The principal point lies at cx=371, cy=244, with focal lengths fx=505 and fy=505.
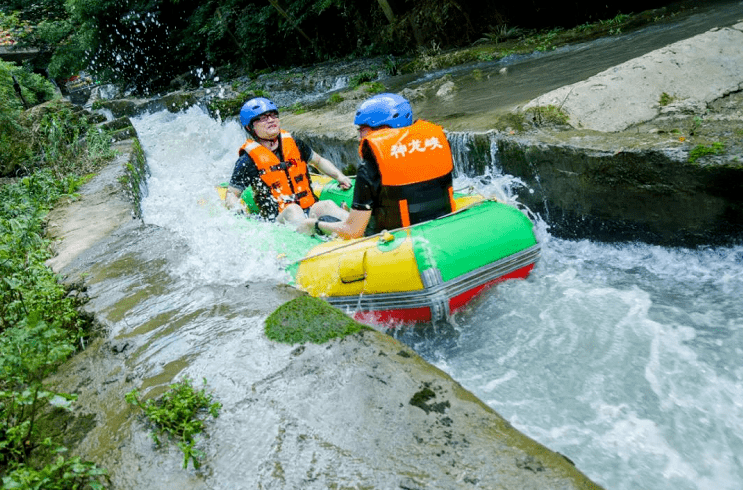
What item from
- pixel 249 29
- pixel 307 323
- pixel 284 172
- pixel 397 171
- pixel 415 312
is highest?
pixel 249 29

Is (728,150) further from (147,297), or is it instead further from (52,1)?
(52,1)

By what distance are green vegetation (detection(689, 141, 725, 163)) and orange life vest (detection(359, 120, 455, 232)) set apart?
190 centimetres

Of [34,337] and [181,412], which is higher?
[34,337]

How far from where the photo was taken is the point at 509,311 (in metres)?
3.90

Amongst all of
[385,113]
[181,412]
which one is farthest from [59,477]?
[385,113]

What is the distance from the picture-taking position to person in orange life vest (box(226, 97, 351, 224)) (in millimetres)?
5152

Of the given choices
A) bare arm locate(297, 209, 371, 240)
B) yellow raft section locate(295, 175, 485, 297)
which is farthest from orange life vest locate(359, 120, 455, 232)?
yellow raft section locate(295, 175, 485, 297)

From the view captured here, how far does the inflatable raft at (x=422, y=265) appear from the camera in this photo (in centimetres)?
359

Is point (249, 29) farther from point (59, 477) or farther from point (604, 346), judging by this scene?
point (59, 477)

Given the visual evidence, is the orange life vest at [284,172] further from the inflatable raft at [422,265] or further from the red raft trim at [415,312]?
the red raft trim at [415,312]

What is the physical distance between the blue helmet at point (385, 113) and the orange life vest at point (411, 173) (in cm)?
10

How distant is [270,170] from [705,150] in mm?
3842

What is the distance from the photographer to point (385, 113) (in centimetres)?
385

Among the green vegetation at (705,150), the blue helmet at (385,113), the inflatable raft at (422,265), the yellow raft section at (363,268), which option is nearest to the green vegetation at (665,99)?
the green vegetation at (705,150)
